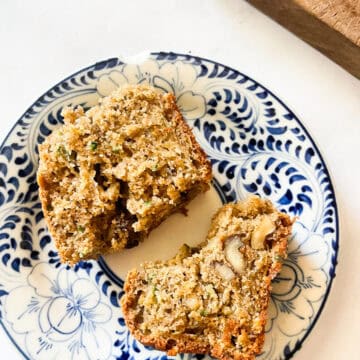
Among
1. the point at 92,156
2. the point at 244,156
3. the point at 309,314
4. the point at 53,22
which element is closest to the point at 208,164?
the point at 244,156

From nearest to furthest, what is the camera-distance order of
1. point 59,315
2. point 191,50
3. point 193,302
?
point 193,302 < point 59,315 < point 191,50

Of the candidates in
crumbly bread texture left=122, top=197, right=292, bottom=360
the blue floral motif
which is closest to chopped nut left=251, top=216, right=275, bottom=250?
crumbly bread texture left=122, top=197, right=292, bottom=360

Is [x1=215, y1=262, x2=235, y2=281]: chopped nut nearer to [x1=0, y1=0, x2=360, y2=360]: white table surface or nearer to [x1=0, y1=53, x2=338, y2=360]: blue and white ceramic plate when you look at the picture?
[x1=0, y1=53, x2=338, y2=360]: blue and white ceramic plate

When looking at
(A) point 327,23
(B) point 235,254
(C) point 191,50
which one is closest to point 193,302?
(B) point 235,254

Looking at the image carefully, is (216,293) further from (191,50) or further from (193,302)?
(191,50)

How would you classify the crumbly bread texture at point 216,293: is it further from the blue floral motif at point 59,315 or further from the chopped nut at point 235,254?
the blue floral motif at point 59,315

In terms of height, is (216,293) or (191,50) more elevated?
(191,50)

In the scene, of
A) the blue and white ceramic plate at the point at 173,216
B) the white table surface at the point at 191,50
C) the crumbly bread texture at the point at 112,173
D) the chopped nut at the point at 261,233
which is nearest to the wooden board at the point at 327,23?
the white table surface at the point at 191,50
